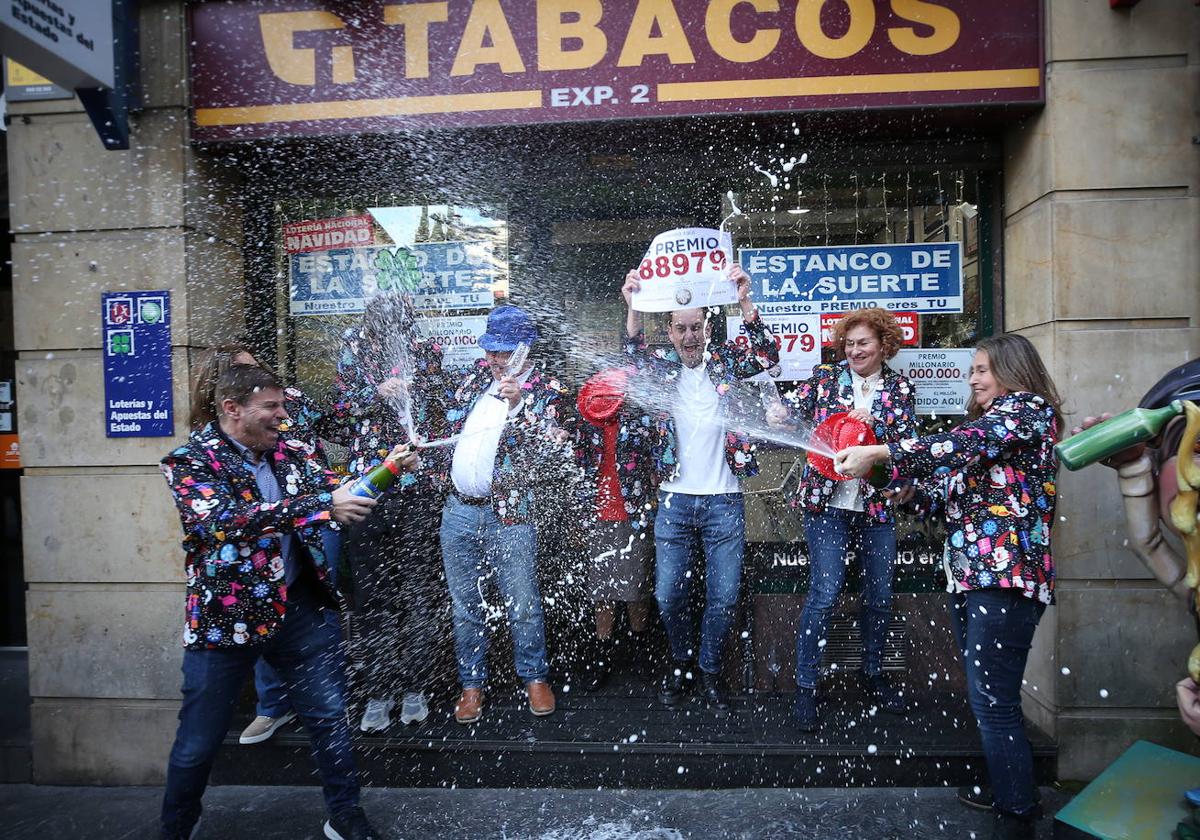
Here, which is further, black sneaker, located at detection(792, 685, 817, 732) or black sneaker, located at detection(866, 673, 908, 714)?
black sneaker, located at detection(866, 673, 908, 714)

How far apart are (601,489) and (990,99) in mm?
2889

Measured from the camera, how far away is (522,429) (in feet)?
13.5

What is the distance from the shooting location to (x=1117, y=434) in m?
2.48

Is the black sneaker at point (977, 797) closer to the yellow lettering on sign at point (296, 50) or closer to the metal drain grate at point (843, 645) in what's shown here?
the metal drain grate at point (843, 645)

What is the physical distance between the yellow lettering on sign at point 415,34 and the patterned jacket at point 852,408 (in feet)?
8.98

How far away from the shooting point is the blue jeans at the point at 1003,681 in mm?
3113

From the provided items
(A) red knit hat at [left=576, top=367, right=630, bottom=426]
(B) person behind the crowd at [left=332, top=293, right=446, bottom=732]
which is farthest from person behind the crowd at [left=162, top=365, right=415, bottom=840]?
(A) red knit hat at [left=576, top=367, right=630, bottom=426]

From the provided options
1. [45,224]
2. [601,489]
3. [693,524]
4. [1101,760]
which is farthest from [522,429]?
[1101,760]

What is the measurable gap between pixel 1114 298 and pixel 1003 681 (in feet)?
6.75

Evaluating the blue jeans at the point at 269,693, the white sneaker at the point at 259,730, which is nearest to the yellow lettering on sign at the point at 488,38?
the blue jeans at the point at 269,693

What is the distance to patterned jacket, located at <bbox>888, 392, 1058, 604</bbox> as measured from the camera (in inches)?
119

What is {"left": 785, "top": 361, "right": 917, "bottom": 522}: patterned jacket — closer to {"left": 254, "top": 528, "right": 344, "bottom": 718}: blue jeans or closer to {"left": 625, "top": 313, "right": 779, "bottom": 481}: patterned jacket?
{"left": 625, "top": 313, "right": 779, "bottom": 481}: patterned jacket

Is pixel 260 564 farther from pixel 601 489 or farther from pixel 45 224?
pixel 45 224

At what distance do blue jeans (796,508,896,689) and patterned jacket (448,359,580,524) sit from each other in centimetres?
145
